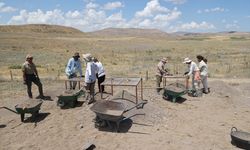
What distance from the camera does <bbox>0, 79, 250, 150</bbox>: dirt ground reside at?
793cm

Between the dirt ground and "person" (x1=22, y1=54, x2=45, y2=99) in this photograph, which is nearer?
the dirt ground

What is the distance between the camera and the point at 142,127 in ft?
29.1

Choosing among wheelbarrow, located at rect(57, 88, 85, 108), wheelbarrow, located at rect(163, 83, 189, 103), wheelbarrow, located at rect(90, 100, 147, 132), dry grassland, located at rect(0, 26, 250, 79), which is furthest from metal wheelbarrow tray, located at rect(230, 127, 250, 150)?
dry grassland, located at rect(0, 26, 250, 79)

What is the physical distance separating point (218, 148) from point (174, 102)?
4.12 meters

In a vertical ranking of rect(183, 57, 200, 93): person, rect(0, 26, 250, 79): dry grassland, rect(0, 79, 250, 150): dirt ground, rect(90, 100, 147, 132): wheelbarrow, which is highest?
rect(183, 57, 200, 93): person

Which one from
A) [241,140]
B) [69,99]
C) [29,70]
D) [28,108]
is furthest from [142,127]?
[29,70]

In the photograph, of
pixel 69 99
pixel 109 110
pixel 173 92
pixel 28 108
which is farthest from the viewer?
pixel 173 92

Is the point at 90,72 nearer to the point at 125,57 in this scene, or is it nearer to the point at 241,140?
the point at 241,140

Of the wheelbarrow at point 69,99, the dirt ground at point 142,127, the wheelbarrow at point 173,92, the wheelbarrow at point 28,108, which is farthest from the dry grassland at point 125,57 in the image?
the wheelbarrow at point 28,108

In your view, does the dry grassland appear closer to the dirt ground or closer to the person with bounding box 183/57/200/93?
the person with bounding box 183/57/200/93

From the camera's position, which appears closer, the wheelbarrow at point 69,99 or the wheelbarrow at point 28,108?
the wheelbarrow at point 28,108

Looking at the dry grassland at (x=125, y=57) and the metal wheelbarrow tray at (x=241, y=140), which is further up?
the dry grassland at (x=125, y=57)

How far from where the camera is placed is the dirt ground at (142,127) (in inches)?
312

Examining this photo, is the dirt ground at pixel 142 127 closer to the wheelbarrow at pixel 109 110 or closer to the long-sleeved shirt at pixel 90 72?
the wheelbarrow at pixel 109 110
